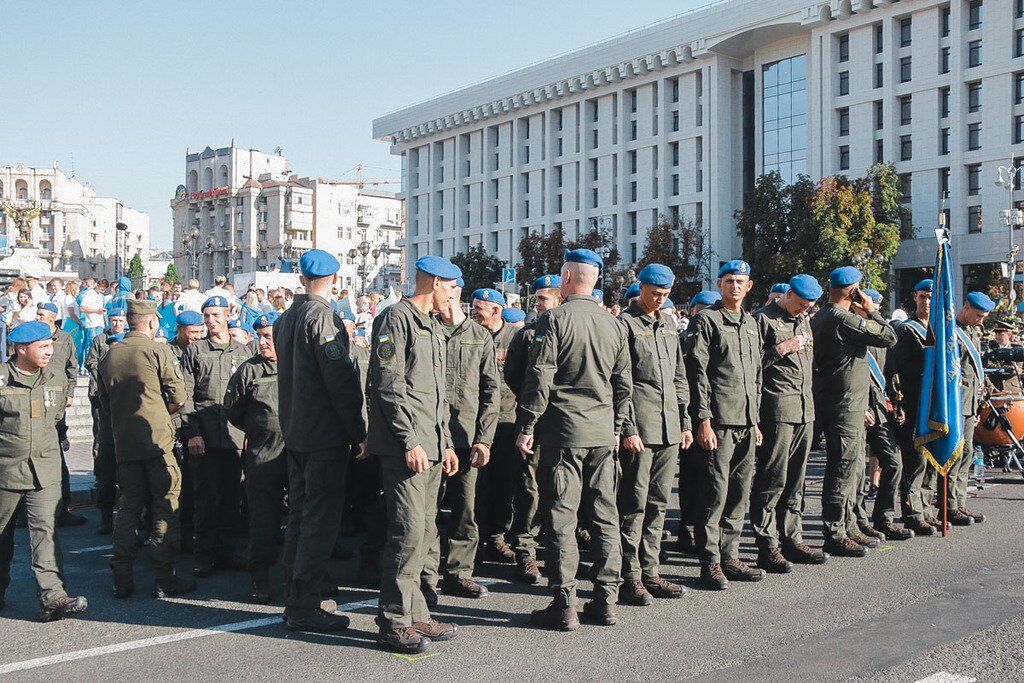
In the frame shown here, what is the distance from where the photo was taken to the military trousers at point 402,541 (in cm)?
541

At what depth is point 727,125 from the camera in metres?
65.6

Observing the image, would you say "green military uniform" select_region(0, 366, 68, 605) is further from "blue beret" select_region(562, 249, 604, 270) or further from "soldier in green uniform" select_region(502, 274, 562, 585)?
"blue beret" select_region(562, 249, 604, 270)

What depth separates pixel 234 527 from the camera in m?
7.69

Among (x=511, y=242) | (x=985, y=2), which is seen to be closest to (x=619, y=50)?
(x=511, y=242)

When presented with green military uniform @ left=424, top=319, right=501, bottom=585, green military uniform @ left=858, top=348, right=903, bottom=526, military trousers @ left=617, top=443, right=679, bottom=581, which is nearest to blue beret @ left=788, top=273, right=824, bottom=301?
green military uniform @ left=858, top=348, right=903, bottom=526

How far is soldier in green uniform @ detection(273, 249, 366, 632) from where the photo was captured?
5695 millimetres

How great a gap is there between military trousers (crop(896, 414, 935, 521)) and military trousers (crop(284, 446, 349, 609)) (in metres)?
5.29

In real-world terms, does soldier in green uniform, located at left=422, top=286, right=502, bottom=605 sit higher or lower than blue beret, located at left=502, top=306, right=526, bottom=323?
lower

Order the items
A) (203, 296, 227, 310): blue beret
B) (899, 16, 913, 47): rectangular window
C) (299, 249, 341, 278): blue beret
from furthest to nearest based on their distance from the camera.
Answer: (899, 16, 913, 47): rectangular window → (203, 296, 227, 310): blue beret → (299, 249, 341, 278): blue beret

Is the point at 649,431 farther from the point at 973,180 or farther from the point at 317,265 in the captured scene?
the point at 973,180

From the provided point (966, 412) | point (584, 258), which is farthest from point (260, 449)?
point (966, 412)

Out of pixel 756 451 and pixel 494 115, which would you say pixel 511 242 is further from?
pixel 756 451

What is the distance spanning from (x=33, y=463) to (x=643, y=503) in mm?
3960

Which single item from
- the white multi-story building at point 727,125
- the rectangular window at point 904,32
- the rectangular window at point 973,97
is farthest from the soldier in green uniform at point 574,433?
the rectangular window at point 904,32
